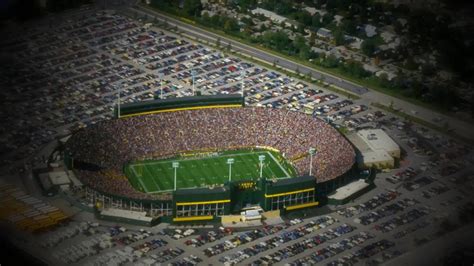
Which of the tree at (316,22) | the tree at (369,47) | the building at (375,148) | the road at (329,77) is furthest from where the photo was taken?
the tree at (316,22)

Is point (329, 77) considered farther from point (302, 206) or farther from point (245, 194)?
point (245, 194)

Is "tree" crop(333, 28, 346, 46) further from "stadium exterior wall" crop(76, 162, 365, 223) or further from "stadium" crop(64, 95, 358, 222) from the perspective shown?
"stadium exterior wall" crop(76, 162, 365, 223)

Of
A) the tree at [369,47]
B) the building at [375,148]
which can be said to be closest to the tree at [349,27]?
the tree at [369,47]

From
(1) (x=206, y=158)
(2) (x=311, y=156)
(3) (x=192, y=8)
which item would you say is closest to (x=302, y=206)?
(2) (x=311, y=156)

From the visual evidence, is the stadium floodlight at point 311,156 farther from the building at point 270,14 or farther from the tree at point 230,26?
the building at point 270,14

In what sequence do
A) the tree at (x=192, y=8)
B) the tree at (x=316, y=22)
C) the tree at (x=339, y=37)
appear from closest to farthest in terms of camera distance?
1. the tree at (x=339, y=37)
2. the tree at (x=316, y=22)
3. the tree at (x=192, y=8)

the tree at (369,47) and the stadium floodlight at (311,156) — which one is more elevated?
the tree at (369,47)

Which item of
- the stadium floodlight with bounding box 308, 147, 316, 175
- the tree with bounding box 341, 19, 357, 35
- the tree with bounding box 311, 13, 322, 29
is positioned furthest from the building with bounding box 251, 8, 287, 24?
the stadium floodlight with bounding box 308, 147, 316, 175
